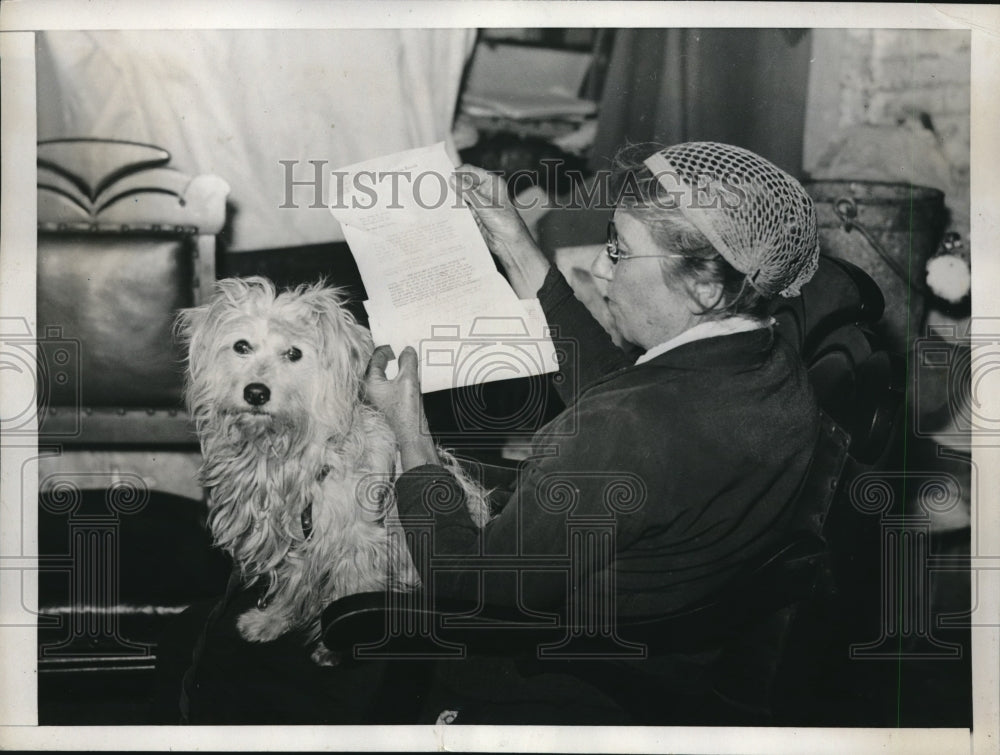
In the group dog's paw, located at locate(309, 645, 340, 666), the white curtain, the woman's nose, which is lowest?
dog's paw, located at locate(309, 645, 340, 666)

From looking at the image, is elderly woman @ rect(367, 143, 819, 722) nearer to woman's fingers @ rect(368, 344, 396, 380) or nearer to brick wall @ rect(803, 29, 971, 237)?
woman's fingers @ rect(368, 344, 396, 380)

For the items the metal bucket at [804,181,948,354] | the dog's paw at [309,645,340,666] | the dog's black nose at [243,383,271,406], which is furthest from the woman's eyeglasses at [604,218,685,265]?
the dog's paw at [309,645,340,666]

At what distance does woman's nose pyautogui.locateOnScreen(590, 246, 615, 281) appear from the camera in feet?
5.84

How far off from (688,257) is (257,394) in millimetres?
968

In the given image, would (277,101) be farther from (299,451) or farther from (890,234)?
(890,234)

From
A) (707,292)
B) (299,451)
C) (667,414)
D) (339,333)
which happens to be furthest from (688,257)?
(299,451)

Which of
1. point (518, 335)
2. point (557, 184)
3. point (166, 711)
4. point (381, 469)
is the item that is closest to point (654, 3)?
point (557, 184)

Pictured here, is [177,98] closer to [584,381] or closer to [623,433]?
[584,381]

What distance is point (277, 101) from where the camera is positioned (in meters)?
1.83

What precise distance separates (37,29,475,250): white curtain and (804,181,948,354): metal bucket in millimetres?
914

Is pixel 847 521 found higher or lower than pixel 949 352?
lower

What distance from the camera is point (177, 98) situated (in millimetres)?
1841

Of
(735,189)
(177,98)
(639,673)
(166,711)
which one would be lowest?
(166,711)

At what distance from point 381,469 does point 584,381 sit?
0.49 m
